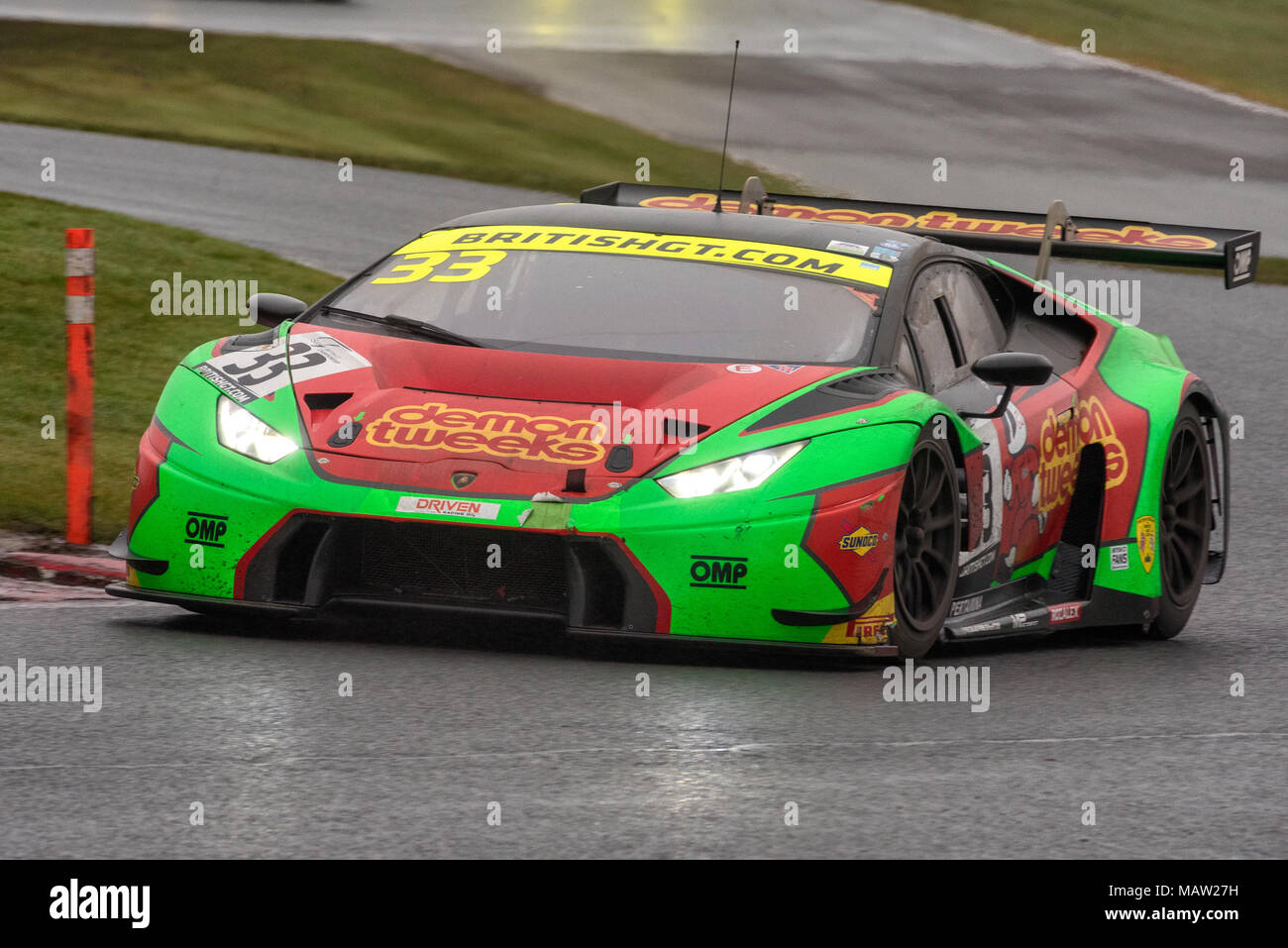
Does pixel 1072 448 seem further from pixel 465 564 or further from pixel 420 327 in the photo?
pixel 465 564

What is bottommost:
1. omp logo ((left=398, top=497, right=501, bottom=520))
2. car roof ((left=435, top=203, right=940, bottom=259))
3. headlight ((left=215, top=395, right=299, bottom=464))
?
omp logo ((left=398, top=497, right=501, bottom=520))

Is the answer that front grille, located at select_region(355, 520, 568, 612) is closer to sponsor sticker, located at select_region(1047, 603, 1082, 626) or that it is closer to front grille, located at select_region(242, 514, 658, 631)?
front grille, located at select_region(242, 514, 658, 631)

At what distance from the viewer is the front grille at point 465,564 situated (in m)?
6.27

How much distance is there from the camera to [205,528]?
6.51 meters

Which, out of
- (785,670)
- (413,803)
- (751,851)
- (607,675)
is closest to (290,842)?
(413,803)

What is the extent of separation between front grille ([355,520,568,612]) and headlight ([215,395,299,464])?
0.36m

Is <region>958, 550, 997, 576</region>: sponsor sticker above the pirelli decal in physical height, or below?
below

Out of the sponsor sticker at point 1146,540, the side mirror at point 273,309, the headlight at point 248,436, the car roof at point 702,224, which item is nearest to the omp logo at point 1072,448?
the sponsor sticker at point 1146,540

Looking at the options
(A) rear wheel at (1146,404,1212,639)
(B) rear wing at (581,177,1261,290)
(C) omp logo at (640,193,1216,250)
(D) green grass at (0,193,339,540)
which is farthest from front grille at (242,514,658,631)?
(C) omp logo at (640,193,1216,250)

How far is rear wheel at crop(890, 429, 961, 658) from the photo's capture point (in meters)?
6.59

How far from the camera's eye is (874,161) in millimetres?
25125

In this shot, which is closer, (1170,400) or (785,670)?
(785,670)
